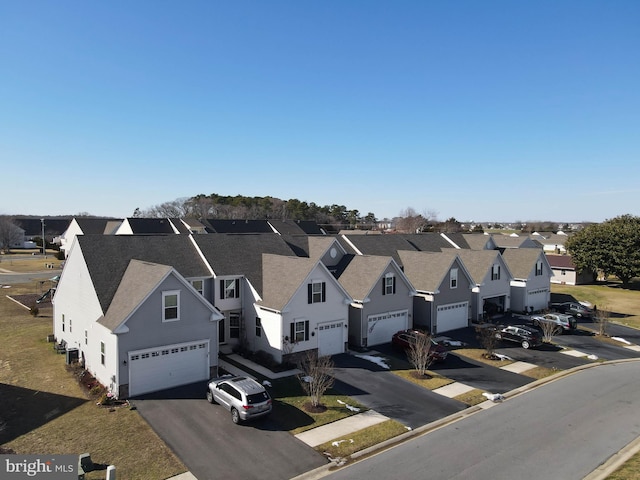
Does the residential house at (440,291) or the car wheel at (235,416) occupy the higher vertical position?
the residential house at (440,291)

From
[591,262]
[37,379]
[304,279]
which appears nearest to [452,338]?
[304,279]

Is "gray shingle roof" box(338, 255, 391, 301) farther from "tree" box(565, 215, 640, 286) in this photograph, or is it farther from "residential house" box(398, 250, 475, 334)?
"tree" box(565, 215, 640, 286)

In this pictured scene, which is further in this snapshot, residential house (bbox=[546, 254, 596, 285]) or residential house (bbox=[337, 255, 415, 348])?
residential house (bbox=[546, 254, 596, 285])

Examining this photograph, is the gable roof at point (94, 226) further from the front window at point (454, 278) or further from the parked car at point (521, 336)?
the parked car at point (521, 336)

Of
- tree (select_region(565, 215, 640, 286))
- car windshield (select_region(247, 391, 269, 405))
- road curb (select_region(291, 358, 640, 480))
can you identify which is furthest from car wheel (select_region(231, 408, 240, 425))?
tree (select_region(565, 215, 640, 286))

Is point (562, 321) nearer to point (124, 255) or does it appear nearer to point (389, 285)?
point (389, 285)

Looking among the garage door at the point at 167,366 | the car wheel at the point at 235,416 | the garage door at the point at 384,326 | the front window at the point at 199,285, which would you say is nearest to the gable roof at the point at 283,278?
the front window at the point at 199,285

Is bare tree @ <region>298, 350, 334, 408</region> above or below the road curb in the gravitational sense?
above

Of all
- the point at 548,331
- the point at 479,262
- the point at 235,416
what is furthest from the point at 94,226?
the point at 548,331
